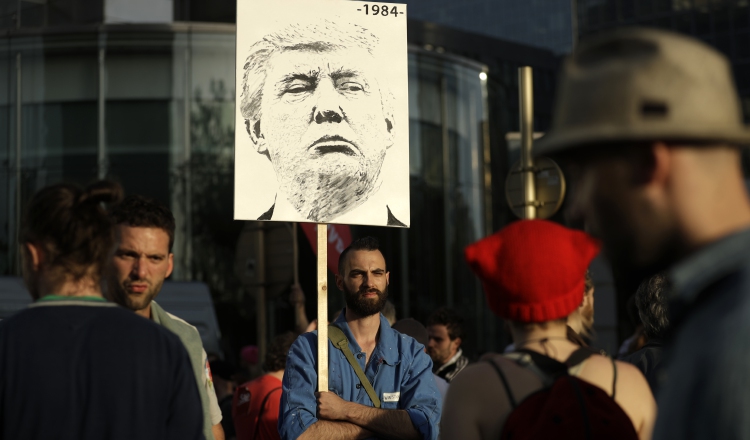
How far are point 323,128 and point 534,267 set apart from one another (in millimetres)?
2787

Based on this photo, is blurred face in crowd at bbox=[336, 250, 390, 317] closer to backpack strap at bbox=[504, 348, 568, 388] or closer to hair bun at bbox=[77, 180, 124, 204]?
hair bun at bbox=[77, 180, 124, 204]

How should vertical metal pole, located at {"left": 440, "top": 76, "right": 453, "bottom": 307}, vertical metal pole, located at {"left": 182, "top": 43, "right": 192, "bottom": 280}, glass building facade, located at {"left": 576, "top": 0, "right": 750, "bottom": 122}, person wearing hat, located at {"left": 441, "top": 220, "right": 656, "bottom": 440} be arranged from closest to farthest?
1. person wearing hat, located at {"left": 441, "top": 220, "right": 656, "bottom": 440}
2. vertical metal pole, located at {"left": 182, "top": 43, "right": 192, "bottom": 280}
3. vertical metal pole, located at {"left": 440, "top": 76, "right": 453, "bottom": 307}
4. glass building facade, located at {"left": 576, "top": 0, "right": 750, "bottom": 122}

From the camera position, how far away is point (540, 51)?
61469 mm

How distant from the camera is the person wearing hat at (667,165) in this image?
140 centimetres

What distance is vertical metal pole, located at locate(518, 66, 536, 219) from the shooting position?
862cm

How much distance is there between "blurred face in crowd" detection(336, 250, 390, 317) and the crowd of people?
1 cm

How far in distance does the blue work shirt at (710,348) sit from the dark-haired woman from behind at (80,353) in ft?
5.15

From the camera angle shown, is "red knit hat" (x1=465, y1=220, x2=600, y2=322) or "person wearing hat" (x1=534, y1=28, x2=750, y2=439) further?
"red knit hat" (x1=465, y1=220, x2=600, y2=322)

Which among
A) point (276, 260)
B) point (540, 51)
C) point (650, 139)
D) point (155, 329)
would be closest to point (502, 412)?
point (155, 329)

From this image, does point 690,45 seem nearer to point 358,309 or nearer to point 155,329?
point 155,329

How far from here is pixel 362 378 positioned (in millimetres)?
4695

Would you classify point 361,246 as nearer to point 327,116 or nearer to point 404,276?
point 327,116

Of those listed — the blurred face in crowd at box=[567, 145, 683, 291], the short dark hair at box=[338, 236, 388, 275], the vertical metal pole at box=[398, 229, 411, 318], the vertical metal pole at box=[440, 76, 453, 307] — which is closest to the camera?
the blurred face in crowd at box=[567, 145, 683, 291]

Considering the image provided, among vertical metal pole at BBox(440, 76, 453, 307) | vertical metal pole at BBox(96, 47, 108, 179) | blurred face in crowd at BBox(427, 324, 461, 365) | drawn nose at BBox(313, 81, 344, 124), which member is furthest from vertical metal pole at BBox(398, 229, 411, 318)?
drawn nose at BBox(313, 81, 344, 124)
